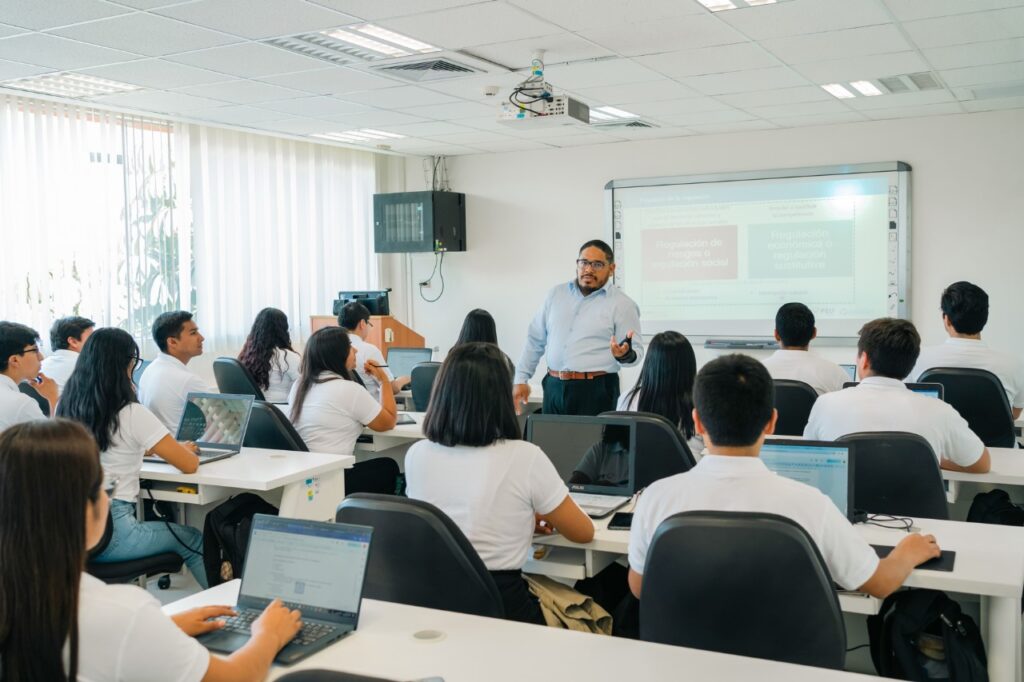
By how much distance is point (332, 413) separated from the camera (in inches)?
174

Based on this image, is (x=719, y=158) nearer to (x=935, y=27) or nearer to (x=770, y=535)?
(x=935, y=27)

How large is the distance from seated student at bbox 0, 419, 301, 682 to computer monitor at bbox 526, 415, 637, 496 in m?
1.79

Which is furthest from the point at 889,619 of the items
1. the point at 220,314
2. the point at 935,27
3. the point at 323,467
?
the point at 220,314

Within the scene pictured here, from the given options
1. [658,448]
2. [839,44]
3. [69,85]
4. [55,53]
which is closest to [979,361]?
[839,44]

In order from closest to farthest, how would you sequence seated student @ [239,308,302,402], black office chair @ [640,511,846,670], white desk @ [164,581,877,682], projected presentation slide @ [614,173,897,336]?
1. white desk @ [164,581,877,682]
2. black office chair @ [640,511,846,670]
3. seated student @ [239,308,302,402]
4. projected presentation slide @ [614,173,897,336]

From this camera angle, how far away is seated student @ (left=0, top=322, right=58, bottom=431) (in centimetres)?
359

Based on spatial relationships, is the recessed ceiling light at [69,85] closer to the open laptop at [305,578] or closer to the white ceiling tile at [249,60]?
the white ceiling tile at [249,60]

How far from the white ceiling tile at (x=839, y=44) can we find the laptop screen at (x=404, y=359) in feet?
10.3

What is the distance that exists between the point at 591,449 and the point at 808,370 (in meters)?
1.88

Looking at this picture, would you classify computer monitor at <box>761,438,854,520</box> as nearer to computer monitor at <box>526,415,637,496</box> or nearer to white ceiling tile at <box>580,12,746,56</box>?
computer monitor at <box>526,415,637,496</box>

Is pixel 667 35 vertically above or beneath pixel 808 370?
above

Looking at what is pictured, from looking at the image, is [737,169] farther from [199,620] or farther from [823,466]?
[199,620]

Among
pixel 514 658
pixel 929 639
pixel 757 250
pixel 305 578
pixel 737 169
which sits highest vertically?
pixel 737 169

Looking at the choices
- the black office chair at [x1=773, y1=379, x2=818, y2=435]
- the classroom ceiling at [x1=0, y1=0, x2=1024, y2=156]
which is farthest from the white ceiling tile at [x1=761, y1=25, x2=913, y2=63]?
the black office chair at [x1=773, y1=379, x2=818, y2=435]
